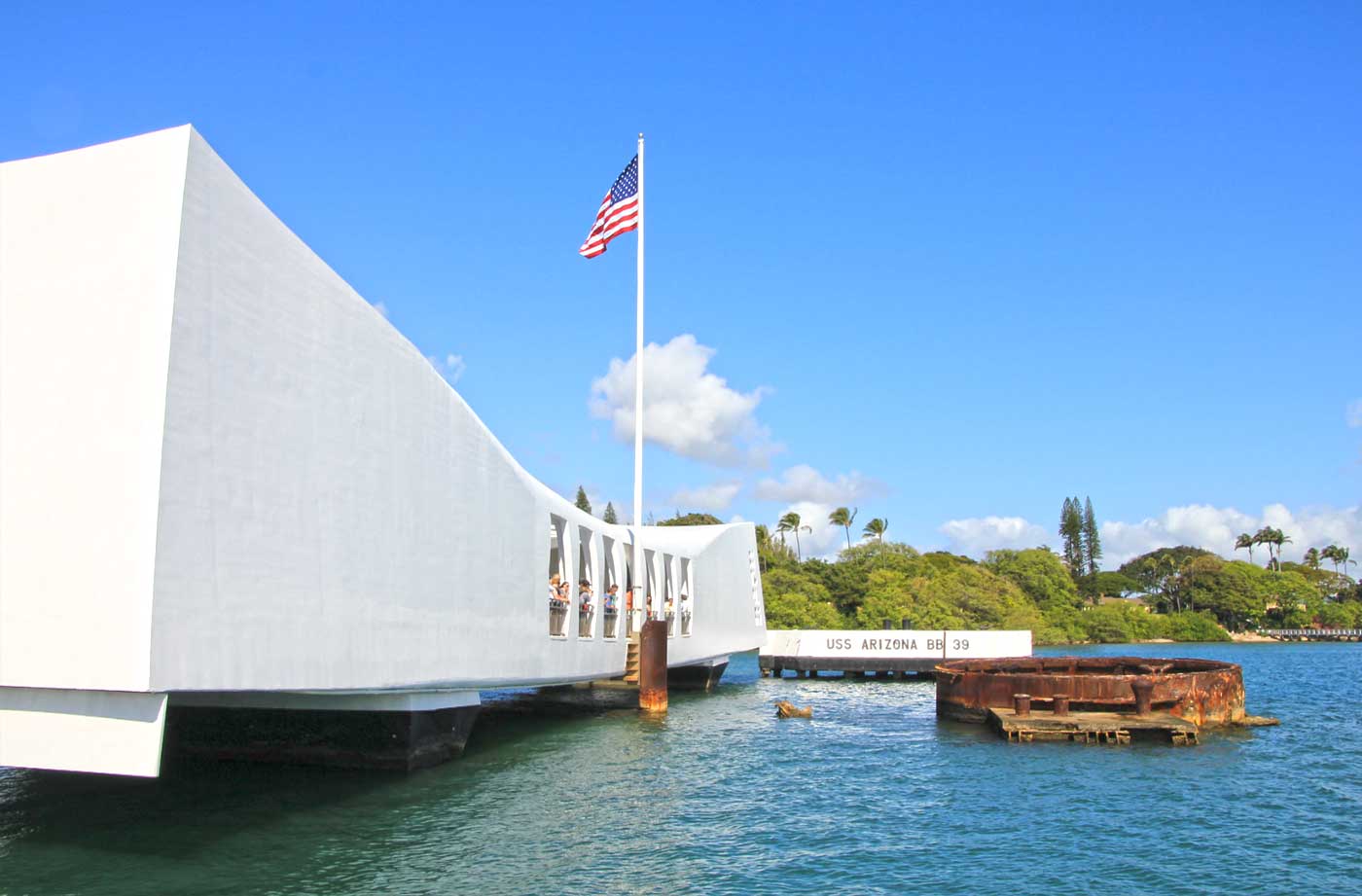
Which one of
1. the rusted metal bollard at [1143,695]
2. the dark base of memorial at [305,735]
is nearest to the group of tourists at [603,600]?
the dark base of memorial at [305,735]

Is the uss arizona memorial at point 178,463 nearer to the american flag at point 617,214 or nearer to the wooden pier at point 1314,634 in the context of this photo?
the american flag at point 617,214

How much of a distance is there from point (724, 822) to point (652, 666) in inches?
599

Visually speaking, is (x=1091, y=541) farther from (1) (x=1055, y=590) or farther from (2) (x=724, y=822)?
(2) (x=724, y=822)

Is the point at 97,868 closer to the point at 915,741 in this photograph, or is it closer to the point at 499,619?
the point at 499,619

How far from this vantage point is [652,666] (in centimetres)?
3080

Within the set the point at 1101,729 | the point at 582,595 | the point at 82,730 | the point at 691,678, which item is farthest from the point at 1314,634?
the point at 82,730

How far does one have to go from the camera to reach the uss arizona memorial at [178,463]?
11180mm

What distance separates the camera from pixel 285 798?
16.5m

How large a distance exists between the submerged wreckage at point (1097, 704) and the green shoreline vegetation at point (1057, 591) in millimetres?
52046


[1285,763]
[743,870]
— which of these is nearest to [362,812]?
[743,870]

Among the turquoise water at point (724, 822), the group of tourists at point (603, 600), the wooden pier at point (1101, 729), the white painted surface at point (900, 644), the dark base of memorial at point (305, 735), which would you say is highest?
the group of tourists at point (603, 600)

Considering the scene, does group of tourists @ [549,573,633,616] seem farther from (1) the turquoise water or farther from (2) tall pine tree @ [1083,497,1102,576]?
(2) tall pine tree @ [1083,497,1102,576]

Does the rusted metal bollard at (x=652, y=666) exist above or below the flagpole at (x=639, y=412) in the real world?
below

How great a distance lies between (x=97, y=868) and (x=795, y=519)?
120 metres
